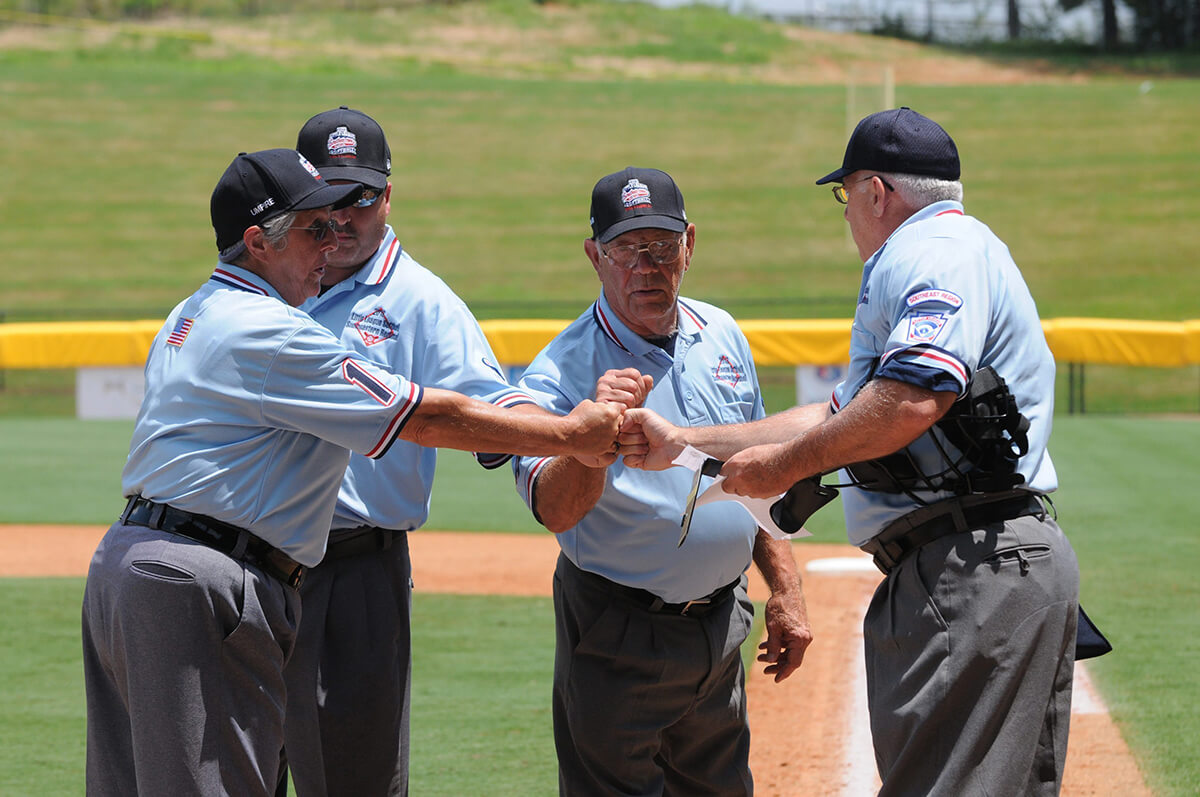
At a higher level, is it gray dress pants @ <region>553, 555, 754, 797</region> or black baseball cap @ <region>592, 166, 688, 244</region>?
black baseball cap @ <region>592, 166, 688, 244</region>

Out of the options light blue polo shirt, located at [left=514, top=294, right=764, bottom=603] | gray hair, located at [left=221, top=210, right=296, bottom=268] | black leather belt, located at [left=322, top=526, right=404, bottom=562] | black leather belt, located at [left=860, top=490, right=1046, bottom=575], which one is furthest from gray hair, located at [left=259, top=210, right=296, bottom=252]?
black leather belt, located at [left=860, top=490, right=1046, bottom=575]

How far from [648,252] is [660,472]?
2.41 feet

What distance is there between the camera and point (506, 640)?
8.20 m

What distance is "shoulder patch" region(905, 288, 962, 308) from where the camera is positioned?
343 cm

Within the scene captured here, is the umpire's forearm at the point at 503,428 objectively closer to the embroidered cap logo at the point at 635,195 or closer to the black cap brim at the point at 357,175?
the embroidered cap logo at the point at 635,195

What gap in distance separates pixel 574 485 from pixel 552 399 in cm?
39

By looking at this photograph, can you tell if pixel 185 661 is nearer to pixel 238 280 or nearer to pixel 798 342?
pixel 238 280

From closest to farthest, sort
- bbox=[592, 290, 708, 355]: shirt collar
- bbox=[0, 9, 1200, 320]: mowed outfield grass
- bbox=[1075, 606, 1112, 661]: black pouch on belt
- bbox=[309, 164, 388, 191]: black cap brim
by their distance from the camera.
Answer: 1. bbox=[1075, 606, 1112, 661]: black pouch on belt
2. bbox=[592, 290, 708, 355]: shirt collar
3. bbox=[309, 164, 388, 191]: black cap brim
4. bbox=[0, 9, 1200, 320]: mowed outfield grass

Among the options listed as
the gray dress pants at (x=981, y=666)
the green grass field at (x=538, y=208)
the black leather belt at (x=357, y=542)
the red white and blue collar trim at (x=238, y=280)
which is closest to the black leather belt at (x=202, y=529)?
the red white and blue collar trim at (x=238, y=280)

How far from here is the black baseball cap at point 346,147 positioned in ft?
15.0

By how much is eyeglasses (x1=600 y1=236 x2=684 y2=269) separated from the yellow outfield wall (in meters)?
13.8

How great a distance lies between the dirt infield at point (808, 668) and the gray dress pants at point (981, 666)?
78.7 inches

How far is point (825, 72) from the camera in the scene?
52.8 metres

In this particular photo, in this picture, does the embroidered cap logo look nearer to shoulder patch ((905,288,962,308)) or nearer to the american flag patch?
shoulder patch ((905,288,962,308))
